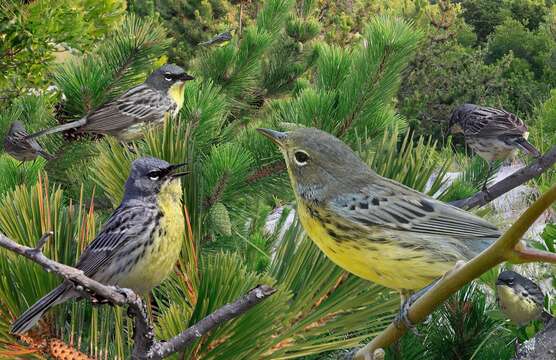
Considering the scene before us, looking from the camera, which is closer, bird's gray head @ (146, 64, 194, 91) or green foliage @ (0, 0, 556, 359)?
green foliage @ (0, 0, 556, 359)

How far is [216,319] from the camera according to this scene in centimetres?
60

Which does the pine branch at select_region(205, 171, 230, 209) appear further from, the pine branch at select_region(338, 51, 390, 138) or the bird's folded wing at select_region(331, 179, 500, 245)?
the bird's folded wing at select_region(331, 179, 500, 245)

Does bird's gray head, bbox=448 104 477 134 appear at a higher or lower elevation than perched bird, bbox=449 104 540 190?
lower

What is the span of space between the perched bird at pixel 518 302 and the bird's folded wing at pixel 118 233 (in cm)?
125

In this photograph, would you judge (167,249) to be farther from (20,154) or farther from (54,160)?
(20,154)

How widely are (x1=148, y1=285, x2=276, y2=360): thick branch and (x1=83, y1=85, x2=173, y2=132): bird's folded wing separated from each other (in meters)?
1.54

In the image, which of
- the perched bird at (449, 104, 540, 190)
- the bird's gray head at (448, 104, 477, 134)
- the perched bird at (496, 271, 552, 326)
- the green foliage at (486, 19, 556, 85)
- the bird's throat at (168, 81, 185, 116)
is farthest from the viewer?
the green foliage at (486, 19, 556, 85)

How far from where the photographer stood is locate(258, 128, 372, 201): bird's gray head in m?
0.82

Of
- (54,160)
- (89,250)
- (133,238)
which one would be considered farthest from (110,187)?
(54,160)

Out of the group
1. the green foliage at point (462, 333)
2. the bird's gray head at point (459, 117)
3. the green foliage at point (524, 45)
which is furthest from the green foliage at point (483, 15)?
the green foliage at point (462, 333)

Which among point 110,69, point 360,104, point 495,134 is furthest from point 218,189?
point 495,134

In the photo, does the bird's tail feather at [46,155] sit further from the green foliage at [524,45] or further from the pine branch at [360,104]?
the green foliage at [524,45]

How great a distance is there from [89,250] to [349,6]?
13574 millimetres

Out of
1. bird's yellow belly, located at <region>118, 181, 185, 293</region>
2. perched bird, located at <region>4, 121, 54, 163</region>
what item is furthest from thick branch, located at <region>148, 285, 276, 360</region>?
perched bird, located at <region>4, 121, 54, 163</region>
